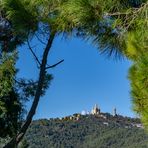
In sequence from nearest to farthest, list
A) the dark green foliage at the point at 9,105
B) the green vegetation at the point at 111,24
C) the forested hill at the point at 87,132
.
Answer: the green vegetation at the point at 111,24, the dark green foliage at the point at 9,105, the forested hill at the point at 87,132

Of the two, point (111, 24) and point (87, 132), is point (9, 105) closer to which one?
point (111, 24)

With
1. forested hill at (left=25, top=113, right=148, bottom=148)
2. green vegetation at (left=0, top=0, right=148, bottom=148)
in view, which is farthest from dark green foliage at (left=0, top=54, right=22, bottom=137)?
forested hill at (left=25, top=113, right=148, bottom=148)

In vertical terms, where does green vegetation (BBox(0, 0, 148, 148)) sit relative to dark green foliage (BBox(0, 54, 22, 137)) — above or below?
below

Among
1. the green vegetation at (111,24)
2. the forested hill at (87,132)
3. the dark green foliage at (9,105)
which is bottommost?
the green vegetation at (111,24)

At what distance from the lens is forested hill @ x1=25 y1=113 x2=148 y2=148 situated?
131500 mm

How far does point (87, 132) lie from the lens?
516 feet

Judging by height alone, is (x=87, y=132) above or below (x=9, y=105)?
above

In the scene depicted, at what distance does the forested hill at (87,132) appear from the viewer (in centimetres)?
13150

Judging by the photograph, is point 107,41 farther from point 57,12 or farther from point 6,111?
point 6,111

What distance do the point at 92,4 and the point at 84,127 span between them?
155 metres

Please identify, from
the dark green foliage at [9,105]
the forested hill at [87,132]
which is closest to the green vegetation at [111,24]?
the dark green foliage at [9,105]

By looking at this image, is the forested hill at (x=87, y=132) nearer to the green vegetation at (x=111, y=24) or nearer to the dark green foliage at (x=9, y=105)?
the dark green foliage at (x=9, y=105)

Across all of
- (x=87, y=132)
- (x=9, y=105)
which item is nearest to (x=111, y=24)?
(x=9, y=105)

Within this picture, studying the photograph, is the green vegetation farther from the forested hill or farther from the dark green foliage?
the forested hill
